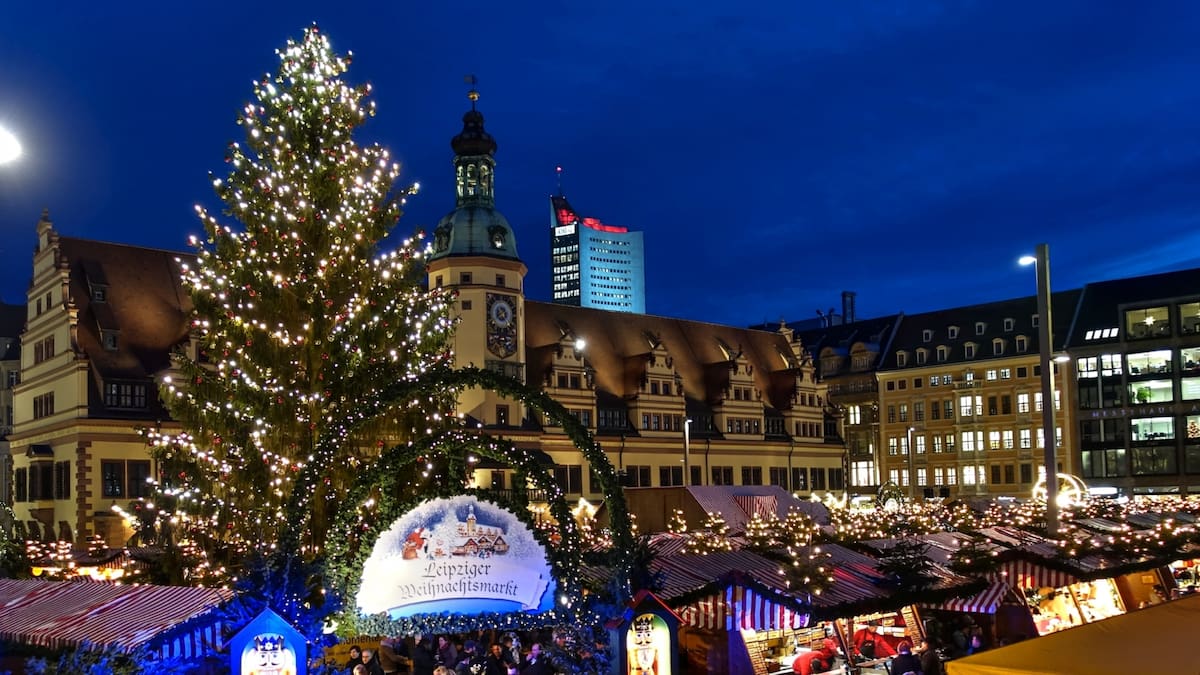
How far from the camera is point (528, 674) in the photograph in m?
17.1

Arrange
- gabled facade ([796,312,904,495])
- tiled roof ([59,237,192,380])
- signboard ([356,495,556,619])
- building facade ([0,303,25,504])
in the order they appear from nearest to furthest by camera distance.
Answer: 1. signboard ([356,495,556,619])
2. tiled roof ([59,237,192,380])
3. building facade ([0,303,25,504])
4. gabled facade ([796,312,904,495])

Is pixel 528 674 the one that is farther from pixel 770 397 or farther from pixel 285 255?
pixel 770 397

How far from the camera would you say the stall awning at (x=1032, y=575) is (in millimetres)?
23217

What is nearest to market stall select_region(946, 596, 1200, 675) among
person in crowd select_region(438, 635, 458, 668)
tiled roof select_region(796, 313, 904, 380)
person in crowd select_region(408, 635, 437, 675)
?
person in crowd select_region(408, 635, 437, 675)

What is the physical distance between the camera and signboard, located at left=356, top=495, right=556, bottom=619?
48.2 feet

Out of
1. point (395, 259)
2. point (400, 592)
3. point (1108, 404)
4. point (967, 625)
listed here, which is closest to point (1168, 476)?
point (1108, 404)

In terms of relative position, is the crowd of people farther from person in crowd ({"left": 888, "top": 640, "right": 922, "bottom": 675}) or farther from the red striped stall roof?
person in crowd ({"left": 888, "top": 640, "right": 922, "bottom": 675})

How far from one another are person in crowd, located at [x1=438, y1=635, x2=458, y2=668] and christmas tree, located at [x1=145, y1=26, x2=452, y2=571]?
10.7 ft

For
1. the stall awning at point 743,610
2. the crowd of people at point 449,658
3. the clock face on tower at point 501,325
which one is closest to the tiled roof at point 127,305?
the clock face on tower at point 501,325

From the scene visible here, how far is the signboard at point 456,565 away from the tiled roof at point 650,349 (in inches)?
1787

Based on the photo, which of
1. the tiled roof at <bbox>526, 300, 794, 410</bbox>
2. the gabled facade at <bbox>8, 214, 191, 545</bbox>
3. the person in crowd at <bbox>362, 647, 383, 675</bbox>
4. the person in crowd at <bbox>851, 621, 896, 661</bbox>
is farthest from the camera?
the tiled roof at <bbox>526, 300, 794, 410</bbox>

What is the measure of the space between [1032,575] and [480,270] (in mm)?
37062

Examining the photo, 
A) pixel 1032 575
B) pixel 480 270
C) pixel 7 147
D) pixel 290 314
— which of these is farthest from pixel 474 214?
pixel 7 147

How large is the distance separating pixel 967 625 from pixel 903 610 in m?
1.40
